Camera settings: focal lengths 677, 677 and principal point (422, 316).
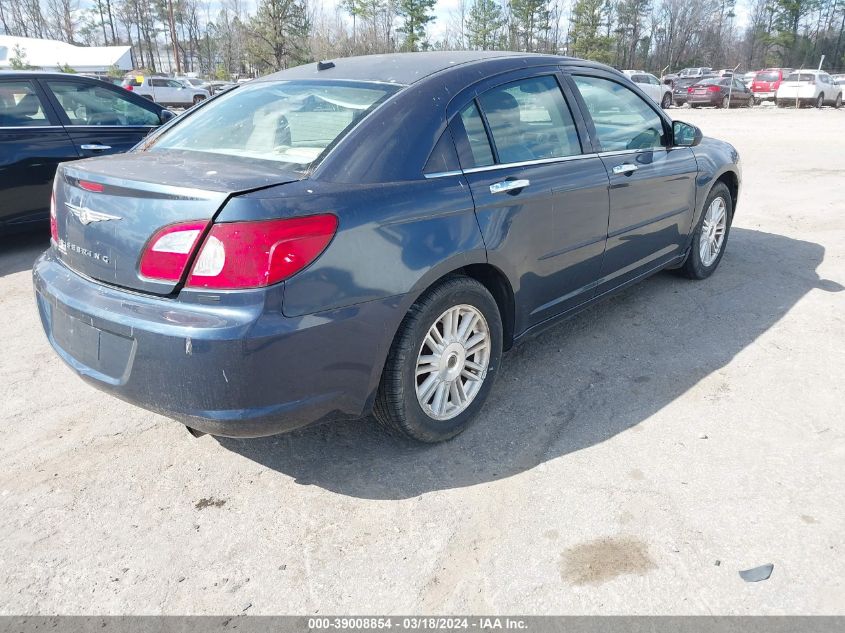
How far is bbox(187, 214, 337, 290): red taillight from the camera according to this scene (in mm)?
2266

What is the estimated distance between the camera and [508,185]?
3.10 meters

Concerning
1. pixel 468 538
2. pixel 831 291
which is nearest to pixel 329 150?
pixel 468 538

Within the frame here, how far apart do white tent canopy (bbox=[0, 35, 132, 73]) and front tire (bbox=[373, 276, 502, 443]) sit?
46.3m

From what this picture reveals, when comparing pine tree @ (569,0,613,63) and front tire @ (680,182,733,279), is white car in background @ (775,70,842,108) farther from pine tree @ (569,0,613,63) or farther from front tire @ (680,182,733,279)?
pine tree @ (569,0,613,63)

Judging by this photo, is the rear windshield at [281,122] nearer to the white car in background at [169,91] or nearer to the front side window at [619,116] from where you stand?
the front side window at [619,116]

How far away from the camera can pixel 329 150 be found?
2670 mm

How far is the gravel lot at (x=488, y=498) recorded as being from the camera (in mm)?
2252

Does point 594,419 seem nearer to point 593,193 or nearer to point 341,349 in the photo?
point 593,193

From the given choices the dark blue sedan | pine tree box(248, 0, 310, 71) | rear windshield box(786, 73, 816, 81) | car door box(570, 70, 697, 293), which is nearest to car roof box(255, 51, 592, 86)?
the dark blue sedan

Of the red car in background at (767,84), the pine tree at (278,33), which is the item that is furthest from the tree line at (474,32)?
the red car in background at (767,84)

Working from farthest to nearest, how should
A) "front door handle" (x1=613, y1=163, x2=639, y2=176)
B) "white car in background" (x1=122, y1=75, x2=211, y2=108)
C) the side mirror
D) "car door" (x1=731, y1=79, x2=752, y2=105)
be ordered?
"white car in background" (x1=122, y1=75, x2=211, y2=108)
"car door" (x1=731, y1=79, x2=752, y2=105)
the side mirror
"front door handle" (x1=613, y1=163, x2=639, y2=176)

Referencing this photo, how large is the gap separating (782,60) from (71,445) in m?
88.9

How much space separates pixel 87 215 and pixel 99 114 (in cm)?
480

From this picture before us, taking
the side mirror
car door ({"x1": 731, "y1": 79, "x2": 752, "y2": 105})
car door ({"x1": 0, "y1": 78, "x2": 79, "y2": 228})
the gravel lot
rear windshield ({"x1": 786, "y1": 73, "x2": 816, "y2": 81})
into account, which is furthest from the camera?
car door ({"x1": 731, "y1": 79, "x2": 752, "y2": 105})
